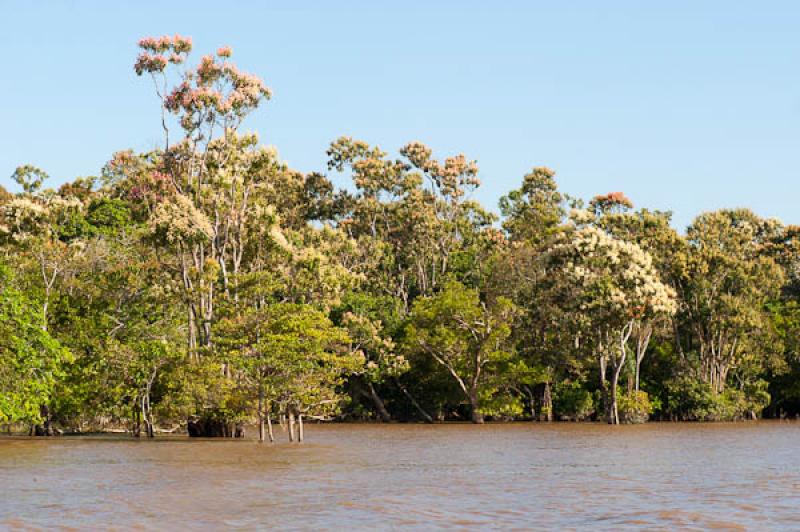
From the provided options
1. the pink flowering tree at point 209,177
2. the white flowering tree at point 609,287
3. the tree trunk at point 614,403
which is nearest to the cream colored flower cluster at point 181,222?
the pink flowering tree at point 209,177

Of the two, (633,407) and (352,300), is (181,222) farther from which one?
(633,407)

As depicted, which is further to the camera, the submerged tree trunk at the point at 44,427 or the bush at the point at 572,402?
the bush at the point at 572,402

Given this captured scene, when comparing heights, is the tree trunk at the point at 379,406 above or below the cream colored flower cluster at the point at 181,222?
below

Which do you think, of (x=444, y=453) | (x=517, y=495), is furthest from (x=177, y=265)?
(x=517, y=495)

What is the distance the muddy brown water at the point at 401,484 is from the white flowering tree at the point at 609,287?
42.6ft

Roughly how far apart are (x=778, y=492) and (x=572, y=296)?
35022mm

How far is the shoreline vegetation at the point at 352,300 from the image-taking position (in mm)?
41812

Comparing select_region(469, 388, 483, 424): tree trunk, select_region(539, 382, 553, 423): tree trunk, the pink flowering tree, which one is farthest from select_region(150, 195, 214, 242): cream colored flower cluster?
select_region(539, 382, 553, 423): tree trunk

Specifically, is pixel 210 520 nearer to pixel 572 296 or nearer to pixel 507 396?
pixel 572 296

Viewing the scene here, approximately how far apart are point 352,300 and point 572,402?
1527 cm

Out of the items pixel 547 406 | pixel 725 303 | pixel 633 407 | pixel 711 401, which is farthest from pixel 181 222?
pixel 711 401

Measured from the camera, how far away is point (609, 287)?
179ft

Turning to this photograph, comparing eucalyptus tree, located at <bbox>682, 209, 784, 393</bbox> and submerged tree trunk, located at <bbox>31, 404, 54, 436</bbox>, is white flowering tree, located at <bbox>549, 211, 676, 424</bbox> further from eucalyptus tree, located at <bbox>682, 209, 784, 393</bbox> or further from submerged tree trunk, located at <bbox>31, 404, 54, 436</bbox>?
submerged tree trunk, located at <bbox>31, 404, 54, 436</bbox>

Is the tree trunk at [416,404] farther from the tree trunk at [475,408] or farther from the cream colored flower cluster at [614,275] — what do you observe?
the cream colored flower cluster at [614,275]
